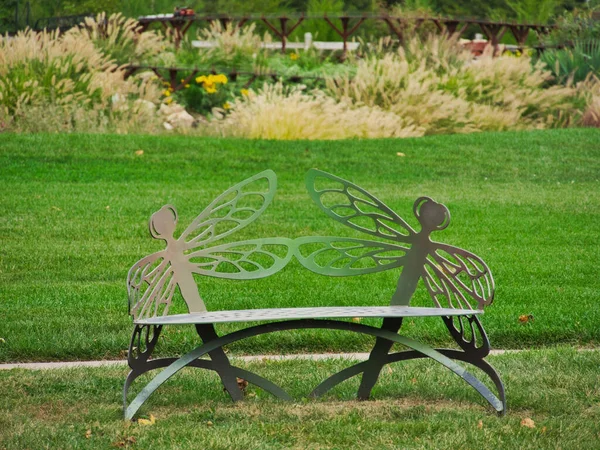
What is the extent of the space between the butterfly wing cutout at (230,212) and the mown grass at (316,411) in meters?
0.85

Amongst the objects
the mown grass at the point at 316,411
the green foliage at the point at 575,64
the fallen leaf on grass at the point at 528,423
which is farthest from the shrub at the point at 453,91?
the fallen leaf on grass at the point at 528,423

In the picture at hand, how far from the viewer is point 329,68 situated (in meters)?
21.9

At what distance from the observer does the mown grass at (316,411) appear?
14.3 feet

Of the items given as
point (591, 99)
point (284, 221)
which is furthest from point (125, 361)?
point (591, 99)

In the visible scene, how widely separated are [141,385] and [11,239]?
15.3ft

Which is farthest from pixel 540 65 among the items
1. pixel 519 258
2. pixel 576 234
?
pixel 519 258

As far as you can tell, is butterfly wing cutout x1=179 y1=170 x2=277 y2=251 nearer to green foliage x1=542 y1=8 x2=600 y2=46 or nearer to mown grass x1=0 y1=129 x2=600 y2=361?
mown grass x1=0 y1=129 x2=600 y2=361

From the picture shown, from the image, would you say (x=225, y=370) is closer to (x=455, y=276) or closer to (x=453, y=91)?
(x=455, y=276)

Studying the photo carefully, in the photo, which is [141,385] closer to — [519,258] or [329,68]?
[519,258]

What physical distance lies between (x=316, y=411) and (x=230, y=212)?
1.27 meters

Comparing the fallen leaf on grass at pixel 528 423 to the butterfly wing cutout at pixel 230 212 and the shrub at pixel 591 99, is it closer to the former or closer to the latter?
the butterfly wing cutout at pixel 230 212

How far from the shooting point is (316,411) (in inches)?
189

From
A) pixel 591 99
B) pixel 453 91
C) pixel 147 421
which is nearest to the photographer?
pixel 147 421

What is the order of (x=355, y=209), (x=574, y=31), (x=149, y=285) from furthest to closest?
(x=574, y=31)
(x=355, y=209)
(x=149, y=285)
